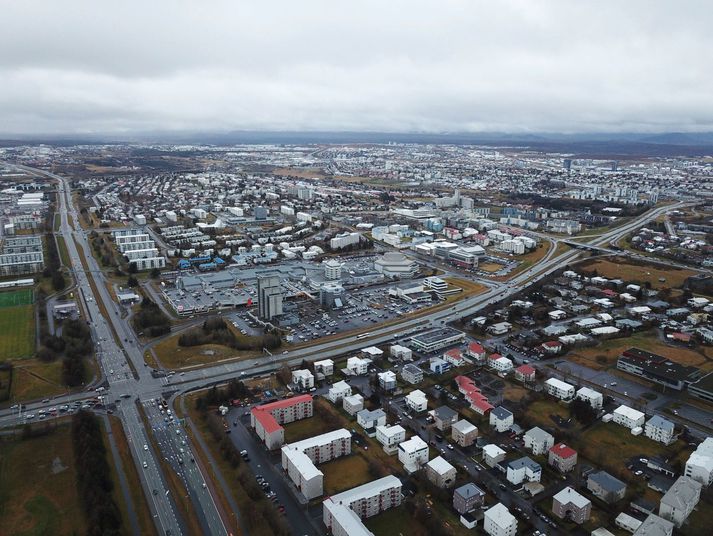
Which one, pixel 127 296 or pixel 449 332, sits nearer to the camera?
pixel 449 332

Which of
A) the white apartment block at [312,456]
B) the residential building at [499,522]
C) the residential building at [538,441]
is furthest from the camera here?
the residential building at [538,441]

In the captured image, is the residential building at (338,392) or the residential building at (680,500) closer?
the residential building at (680,500)

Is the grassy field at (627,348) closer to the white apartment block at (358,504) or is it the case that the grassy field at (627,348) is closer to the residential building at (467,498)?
the residential building at (467,498)

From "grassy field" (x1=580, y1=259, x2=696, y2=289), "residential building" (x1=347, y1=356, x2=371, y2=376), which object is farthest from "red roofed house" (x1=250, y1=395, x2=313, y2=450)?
"grassy field" (x1=580, y1=259, x2=696, y2=289)

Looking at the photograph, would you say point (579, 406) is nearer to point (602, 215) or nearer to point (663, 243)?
point (663, 243)

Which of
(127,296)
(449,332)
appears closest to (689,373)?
(449,332)

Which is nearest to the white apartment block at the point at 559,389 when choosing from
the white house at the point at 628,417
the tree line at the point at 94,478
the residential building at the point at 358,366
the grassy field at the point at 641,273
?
the white house at the point at 628,417
